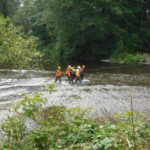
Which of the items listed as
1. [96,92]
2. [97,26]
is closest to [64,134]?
[96,92]

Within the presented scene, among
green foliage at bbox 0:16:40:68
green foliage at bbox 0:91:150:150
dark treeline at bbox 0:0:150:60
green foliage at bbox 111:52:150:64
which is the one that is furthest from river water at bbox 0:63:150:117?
dark treeline at bbox 0:0:150:60

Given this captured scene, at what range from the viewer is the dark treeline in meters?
44.3

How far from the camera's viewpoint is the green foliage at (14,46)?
33.6ft

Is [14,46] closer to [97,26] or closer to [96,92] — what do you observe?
[96,92]

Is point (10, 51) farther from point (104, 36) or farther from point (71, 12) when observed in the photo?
point (104, 36)

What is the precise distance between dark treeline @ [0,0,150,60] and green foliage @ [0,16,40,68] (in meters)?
32.8

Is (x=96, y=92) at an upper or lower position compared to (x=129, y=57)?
lower

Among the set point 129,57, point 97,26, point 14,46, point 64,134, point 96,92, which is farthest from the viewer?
point 97,26

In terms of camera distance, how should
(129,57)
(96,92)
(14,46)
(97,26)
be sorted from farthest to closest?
1. (97,26)
2. (129,57)
3. (96,92)
4. (14,46)

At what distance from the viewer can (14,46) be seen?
34.1ft

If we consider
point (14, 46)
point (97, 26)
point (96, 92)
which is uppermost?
point (97, 26)

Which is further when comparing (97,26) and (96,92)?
(97,26)

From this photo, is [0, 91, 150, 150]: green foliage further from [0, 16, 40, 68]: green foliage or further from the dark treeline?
the dark treeline

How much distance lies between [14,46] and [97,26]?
36.0 meters
